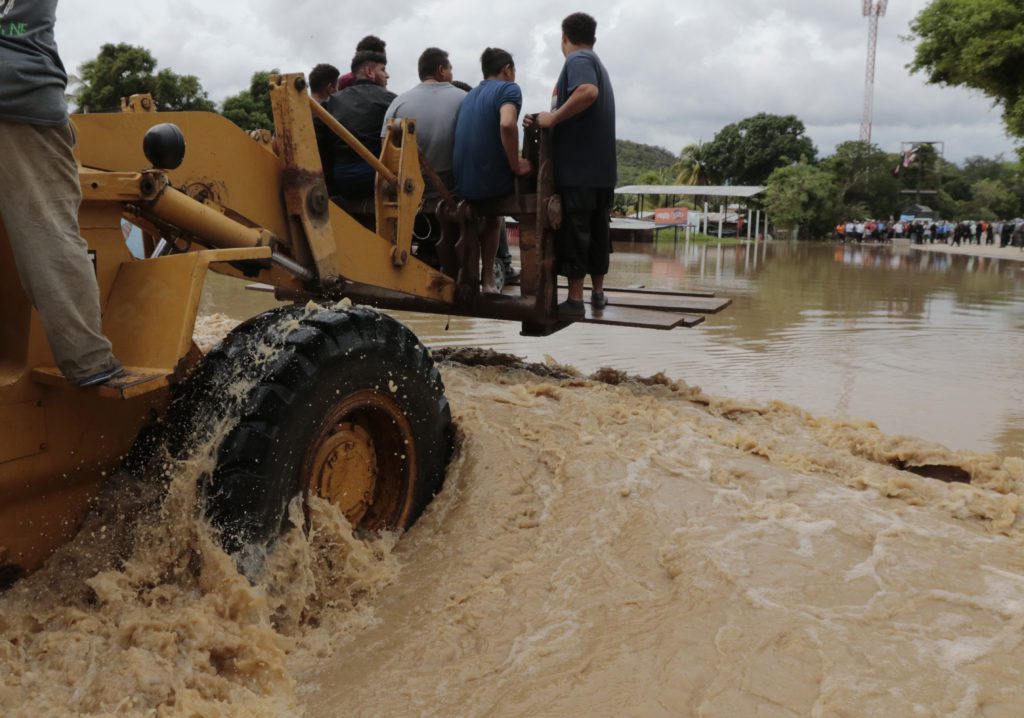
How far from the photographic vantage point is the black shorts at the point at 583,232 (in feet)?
17.3

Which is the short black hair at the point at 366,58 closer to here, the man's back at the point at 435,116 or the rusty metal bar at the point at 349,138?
the man's back at the point at 435,116

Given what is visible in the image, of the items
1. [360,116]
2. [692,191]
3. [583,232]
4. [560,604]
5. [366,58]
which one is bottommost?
[560,604]

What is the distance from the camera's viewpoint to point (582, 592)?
116 inches

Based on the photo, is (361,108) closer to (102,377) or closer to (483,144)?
(483,144)

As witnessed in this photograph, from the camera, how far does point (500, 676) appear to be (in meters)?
2.56

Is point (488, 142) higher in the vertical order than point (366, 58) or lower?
lower

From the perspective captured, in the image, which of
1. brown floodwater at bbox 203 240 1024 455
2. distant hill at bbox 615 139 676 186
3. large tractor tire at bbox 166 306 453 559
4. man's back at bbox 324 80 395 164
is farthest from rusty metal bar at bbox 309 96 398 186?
distant hill at bbox 615 139 676 186

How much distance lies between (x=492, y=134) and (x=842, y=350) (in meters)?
4.69

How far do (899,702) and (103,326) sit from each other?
96.4 inches

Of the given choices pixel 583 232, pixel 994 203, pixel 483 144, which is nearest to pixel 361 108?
pixel 483 144

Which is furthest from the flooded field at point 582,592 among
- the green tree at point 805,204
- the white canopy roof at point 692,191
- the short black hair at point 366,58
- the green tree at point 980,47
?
the green tree at point 805,204

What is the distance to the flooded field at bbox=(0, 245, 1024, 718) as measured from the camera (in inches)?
94.0

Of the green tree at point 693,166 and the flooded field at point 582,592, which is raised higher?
the green tree at point 693,166

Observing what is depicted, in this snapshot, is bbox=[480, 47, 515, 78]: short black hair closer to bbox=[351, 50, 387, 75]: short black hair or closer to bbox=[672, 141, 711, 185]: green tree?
bbox=[351, 50, 387, 75]: short black hair
